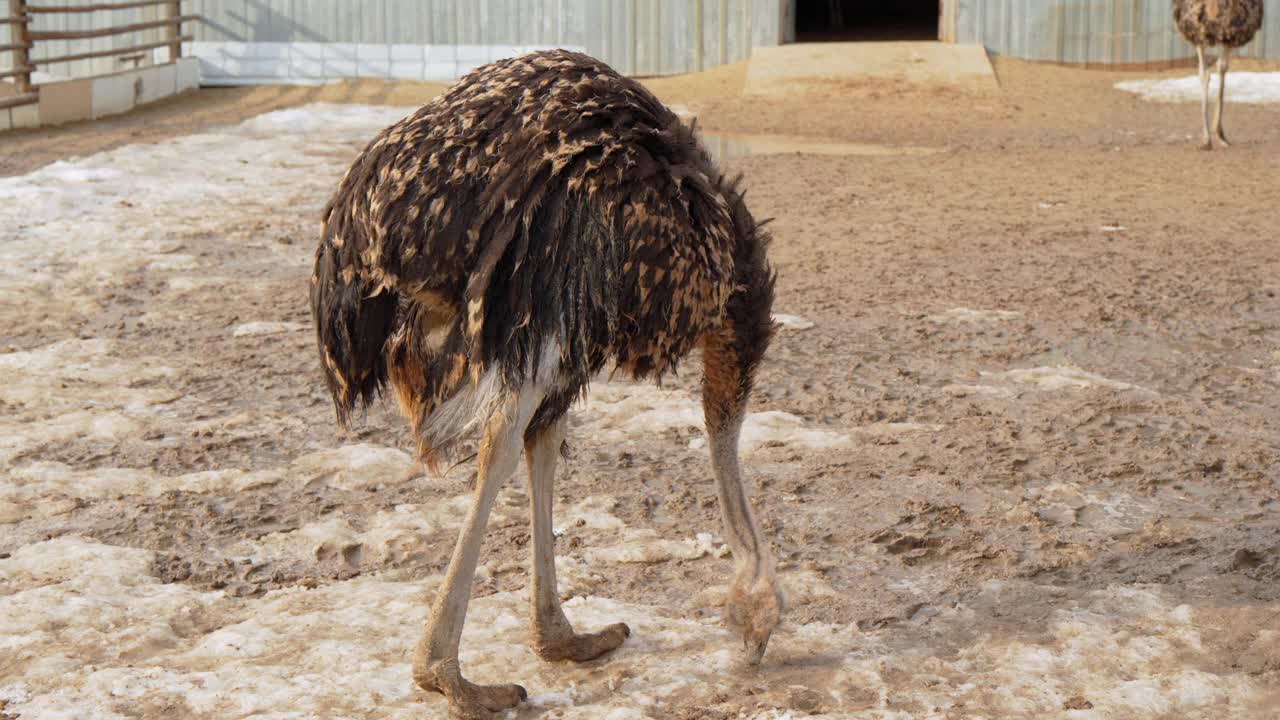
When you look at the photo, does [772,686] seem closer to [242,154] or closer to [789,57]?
[242,154]

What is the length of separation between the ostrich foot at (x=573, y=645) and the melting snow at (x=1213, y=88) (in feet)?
43.7

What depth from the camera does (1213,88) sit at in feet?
50.2

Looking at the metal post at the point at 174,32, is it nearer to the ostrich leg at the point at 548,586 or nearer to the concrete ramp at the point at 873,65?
the concrete ramp at the point at 873,65

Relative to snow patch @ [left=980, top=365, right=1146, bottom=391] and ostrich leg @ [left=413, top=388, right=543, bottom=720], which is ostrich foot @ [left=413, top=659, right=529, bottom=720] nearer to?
ostrich leg @ [left=413, top=388, right=543, bottom=720]

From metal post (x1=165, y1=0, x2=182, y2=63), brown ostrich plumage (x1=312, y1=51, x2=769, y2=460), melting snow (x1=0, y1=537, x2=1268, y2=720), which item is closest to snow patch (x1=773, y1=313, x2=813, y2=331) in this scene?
melting snow (x1=0, y1=537, x2=1268, y2=720)

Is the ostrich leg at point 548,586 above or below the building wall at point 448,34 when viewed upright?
below

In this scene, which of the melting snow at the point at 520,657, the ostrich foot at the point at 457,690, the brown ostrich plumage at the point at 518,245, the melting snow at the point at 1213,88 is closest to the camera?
the brown ostrich plumage at the point at 518,245

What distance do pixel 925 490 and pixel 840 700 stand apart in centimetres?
151

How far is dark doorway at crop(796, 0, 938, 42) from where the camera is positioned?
21625mm

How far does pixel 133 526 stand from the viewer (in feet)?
14.3

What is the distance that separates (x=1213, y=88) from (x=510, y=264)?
1421cm

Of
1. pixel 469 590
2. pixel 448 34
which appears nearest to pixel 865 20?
pixel 448 34

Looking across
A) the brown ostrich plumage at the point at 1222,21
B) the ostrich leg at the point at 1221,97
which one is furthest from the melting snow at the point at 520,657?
the brown ostrich plumage at the point at 1222,21

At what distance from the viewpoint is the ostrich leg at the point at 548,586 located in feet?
11.0
